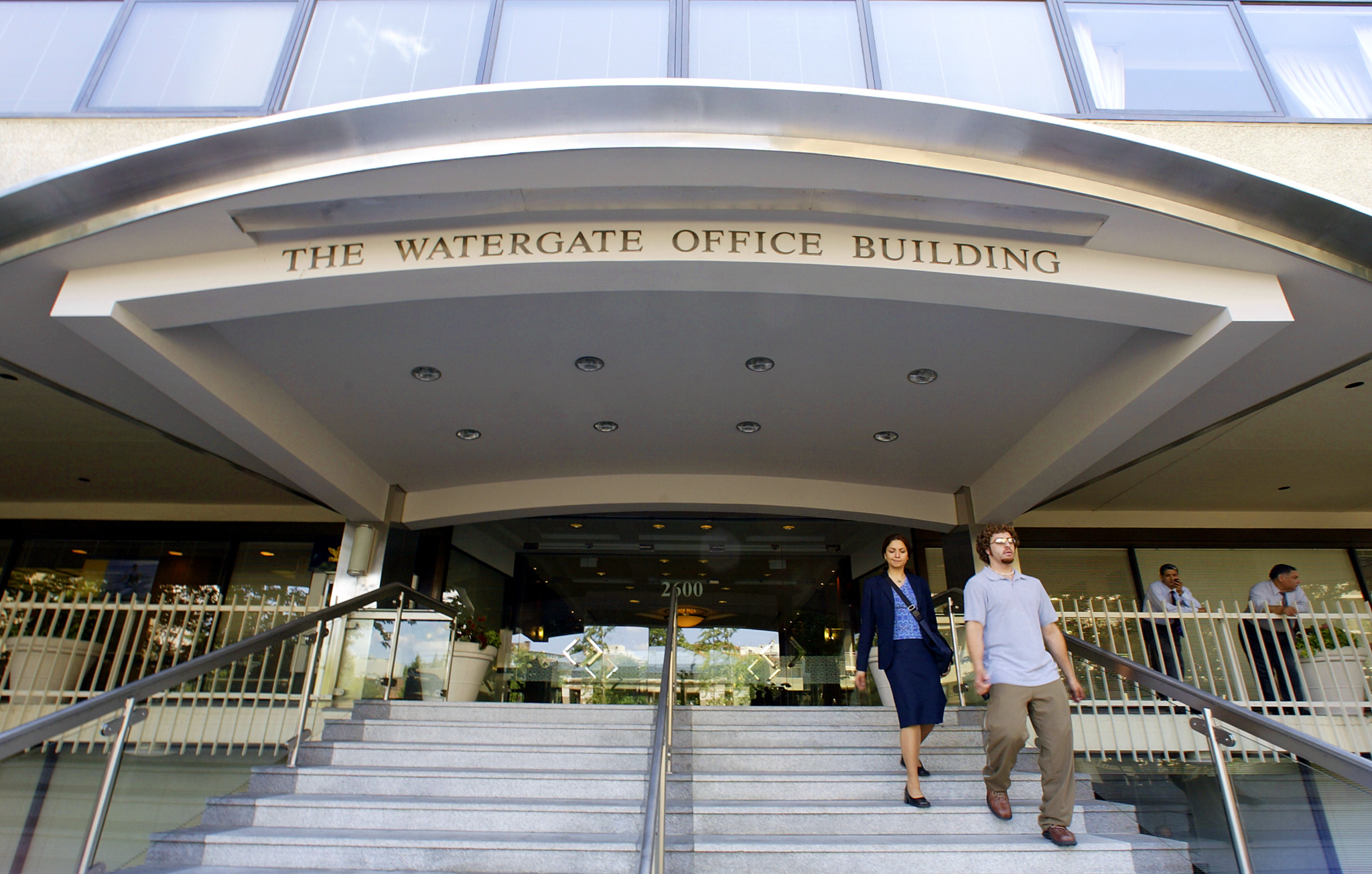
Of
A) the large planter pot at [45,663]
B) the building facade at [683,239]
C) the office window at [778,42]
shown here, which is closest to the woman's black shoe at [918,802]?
the building facade at [683,239]

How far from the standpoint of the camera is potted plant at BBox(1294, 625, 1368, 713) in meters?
6.05

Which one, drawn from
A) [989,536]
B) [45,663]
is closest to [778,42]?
[989,536]

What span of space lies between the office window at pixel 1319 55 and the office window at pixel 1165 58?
0.21 m

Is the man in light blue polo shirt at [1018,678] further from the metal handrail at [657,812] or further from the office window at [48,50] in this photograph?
the office window at [48,50]

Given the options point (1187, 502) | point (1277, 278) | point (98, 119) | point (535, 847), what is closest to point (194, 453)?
point (98, 119)

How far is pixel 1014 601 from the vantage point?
4.01 metres

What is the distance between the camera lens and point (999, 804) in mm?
3904

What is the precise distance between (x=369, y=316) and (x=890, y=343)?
3706 millimetres

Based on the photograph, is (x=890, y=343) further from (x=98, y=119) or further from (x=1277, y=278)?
(x=98, y=119)

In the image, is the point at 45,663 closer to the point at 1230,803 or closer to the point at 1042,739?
the point at 1042,739

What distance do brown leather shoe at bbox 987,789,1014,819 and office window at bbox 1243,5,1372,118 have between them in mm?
4906

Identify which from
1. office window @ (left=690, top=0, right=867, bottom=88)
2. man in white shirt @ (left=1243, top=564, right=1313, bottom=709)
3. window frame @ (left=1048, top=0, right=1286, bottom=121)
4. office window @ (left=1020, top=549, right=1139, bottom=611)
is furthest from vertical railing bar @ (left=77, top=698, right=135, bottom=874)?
office window @ (left=1020, top=549, right=1139, bottom=611)

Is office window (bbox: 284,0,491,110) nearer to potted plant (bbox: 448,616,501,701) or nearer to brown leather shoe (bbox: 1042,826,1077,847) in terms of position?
potted plant (bbox: 448,616,501,701)

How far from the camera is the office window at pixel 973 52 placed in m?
5.36
